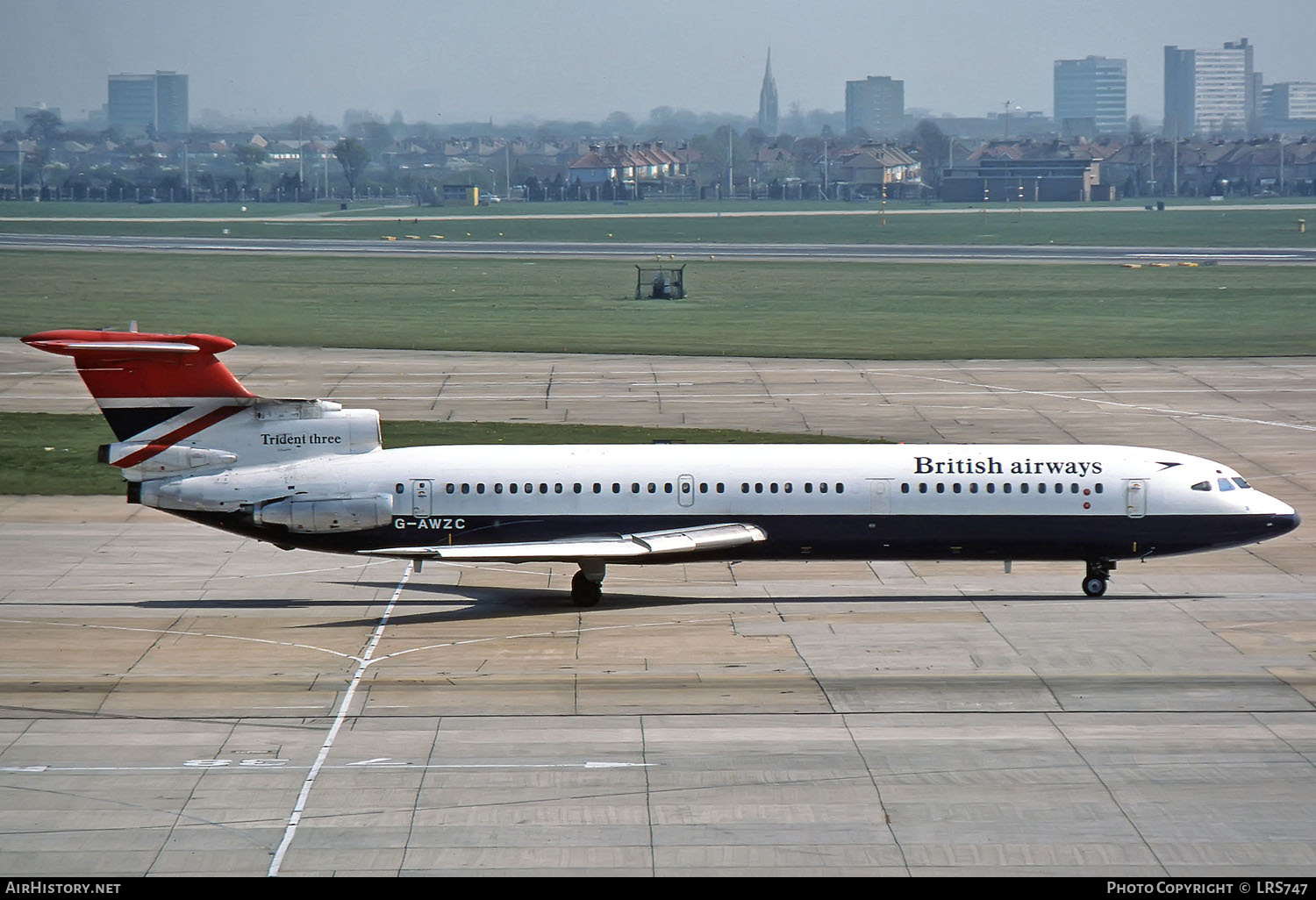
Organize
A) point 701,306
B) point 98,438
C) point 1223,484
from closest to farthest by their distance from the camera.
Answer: point 1223,484 < point 98,438 < point 701,306

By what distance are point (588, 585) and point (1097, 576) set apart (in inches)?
504

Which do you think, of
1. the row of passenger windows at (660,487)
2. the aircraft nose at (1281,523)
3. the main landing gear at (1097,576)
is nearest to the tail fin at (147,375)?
the row of passenger windows at (660,487)

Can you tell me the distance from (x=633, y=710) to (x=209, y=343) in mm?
14444

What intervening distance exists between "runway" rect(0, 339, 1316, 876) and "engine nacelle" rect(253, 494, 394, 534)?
7.17 feet

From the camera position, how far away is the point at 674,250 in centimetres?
16788

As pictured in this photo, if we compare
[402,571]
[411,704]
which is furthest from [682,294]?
[411,704]

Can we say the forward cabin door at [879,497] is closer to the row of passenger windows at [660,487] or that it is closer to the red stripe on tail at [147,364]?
the row of passenger windows at [660,487]

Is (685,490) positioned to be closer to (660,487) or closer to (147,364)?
(660,487)

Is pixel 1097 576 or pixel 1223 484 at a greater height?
pixel 1223 484

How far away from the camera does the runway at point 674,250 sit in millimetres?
152750

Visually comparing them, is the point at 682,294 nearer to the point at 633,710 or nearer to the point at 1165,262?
the point at 1165,262

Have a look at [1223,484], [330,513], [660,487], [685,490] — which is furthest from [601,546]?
[1223,484]

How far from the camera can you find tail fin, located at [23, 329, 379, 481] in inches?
1419

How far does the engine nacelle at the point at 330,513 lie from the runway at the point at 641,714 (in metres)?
2.19
